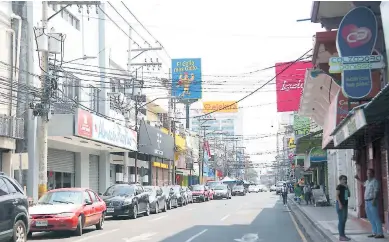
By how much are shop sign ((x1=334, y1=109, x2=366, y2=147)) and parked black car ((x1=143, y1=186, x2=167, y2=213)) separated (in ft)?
47.5

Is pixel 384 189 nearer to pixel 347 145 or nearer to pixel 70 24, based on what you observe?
pixel 347 145

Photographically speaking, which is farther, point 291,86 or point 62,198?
point 291,86

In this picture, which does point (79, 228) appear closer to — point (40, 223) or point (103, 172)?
point (40, 223)

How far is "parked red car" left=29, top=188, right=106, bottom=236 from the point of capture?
591 inches

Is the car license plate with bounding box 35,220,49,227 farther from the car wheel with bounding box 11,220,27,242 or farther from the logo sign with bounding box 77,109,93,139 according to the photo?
the logo sign with bounding box 77,109,93,139

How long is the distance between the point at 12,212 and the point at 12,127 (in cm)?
1112

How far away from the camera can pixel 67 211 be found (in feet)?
50.4

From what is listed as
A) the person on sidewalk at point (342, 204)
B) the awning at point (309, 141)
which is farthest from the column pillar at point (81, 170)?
the person on sidewalk at point (342, 204)

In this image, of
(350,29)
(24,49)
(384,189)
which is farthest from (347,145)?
(24,49)

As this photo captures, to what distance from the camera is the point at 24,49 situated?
77.9 feet

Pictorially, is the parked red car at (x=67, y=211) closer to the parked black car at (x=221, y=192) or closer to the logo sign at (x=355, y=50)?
the logo sign at (x=355, y=50)

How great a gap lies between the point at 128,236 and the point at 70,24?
18.0 meters

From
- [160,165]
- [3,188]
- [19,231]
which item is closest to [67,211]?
[19,231]

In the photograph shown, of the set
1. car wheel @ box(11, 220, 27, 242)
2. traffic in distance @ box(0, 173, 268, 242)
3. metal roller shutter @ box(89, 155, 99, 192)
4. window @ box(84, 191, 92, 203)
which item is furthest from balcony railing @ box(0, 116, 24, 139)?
metal roller shutter @ box(89, 155, 99, 192)
